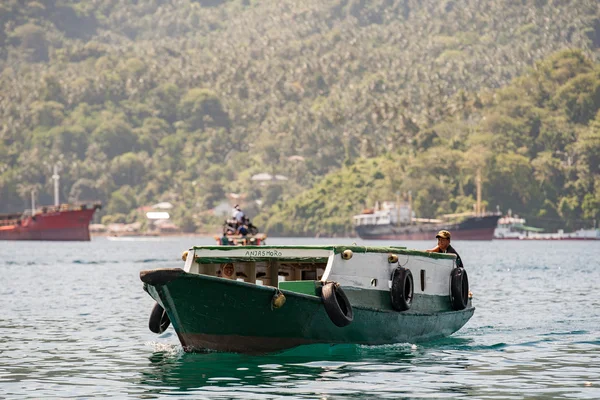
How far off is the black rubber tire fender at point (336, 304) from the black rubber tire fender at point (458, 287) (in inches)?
236

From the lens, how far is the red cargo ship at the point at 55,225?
170 m

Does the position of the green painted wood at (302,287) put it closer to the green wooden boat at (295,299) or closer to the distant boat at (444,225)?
the green wooden boat at (295,299)

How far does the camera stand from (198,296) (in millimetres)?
25453

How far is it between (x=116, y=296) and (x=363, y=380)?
1075 inches

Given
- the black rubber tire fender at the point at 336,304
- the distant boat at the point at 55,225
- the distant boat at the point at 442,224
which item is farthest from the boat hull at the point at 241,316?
the distant boat at the point at 442,224

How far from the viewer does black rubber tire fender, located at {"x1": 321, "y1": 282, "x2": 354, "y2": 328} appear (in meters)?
25.7

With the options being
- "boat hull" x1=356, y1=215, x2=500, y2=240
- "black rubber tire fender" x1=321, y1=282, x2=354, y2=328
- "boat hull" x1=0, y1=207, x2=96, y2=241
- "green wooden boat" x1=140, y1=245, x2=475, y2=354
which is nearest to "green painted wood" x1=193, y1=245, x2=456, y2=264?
"green wooden boat" x1=140, y1=245, x2=475, y2=354

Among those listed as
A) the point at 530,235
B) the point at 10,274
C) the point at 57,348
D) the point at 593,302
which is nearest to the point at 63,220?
the point at 530,235

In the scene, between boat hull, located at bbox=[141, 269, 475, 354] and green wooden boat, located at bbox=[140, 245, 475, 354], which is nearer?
boat hull, located at bbox=[141, 269, 475, 354]

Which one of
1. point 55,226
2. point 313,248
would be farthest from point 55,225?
point 313,248

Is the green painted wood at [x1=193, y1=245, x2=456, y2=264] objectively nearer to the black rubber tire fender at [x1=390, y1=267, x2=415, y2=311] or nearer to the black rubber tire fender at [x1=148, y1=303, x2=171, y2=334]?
the black rubber tire fender at [x1=390, y1=267, x2=415, y2=311]

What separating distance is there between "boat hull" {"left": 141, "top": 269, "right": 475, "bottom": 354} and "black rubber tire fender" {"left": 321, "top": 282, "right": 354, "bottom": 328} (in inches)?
6.9

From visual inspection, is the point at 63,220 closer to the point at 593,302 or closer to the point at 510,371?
the point at 593,302

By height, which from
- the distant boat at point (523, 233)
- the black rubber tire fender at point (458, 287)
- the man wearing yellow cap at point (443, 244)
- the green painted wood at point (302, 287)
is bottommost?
the distant boat at point (523, 233)
